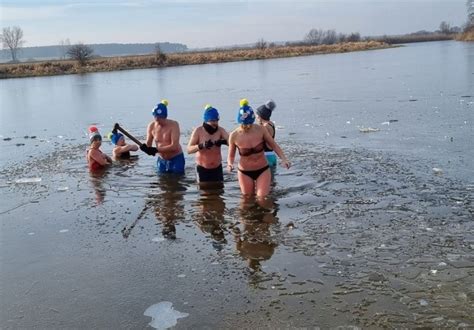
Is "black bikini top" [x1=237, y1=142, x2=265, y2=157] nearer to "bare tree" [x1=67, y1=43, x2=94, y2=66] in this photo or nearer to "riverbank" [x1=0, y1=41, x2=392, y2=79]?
"riverbank" [x1=0, y1=41, x2=392, y2=79]

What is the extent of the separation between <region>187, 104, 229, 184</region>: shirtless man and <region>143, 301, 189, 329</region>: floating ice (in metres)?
3.61

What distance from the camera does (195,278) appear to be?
460cm

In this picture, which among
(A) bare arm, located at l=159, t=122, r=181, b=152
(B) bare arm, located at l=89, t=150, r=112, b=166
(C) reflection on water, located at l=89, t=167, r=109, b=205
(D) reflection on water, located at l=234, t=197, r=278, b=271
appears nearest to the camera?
Result: (D) reflection on water, located at l=234, t=197, r=278, b=271

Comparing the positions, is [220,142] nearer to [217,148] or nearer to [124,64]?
[217,148]

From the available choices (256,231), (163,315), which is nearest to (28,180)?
(256,231)

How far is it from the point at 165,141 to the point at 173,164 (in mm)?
432

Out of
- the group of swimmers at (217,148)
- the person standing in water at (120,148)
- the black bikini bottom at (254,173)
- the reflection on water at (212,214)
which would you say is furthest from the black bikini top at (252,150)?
the person standing in water at (120,148)

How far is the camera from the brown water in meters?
3.99

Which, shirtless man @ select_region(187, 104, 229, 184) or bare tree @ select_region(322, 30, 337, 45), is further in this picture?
bare tree @ select_region(322, 30, 337, 45)

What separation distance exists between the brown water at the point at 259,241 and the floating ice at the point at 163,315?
6 cm

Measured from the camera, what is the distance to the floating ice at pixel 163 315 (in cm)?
383

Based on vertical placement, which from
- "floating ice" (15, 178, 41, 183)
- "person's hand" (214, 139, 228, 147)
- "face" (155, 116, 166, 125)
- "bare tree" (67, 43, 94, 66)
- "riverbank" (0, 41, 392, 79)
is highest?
"bare tree" (67, 43, 94, 66)

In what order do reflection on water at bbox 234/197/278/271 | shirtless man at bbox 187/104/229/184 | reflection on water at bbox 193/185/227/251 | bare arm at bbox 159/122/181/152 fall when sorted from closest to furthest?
reflection on water at bbox 234/197/278/271 → reflection on water at bbox 193/185/227/251 → shirtless man at bbox 187/104/229/184 → bare arm at bbox 159/122/181/152

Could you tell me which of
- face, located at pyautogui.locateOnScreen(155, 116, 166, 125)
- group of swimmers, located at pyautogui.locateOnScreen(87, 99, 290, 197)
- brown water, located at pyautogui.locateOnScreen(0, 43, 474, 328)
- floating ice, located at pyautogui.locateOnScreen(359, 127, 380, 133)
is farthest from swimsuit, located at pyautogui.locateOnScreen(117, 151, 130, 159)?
floating ice, located at pyautogui.locateOnScreen(359, 127, 380, 133)
